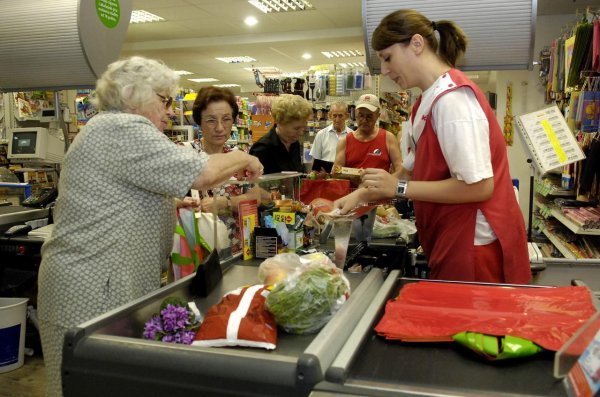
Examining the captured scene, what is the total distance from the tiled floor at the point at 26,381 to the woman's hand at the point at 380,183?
286 cm

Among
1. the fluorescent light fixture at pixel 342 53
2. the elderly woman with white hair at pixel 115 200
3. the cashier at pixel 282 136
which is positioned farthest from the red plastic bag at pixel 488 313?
the fluorescent light fixture at pixel 342 53

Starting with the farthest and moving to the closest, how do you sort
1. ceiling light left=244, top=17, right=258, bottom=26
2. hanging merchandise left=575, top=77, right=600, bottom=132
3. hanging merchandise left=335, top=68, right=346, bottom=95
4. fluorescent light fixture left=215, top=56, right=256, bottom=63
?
fluorescent light fixture left=215, top=56, right=256, bottom=63, ceiling light left=244, top=17, right=258, bottom=26, hanging merchandise left=335, top=68, right=346, bottom=95, hanging merchandise left=575, top=77, right=600, bottom=132

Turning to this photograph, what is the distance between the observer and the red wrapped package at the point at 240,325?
1.22 metres

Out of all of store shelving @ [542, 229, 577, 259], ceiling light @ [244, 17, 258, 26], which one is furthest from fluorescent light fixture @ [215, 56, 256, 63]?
store shelving @ [542, 229, 577, 259]

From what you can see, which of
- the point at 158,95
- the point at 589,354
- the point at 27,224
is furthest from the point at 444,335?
the point at 27,224

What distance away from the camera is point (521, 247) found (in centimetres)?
194

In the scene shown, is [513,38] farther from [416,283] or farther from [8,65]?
[8,65]

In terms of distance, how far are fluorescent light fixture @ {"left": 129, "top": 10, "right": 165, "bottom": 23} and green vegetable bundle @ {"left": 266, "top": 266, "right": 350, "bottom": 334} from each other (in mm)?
9315

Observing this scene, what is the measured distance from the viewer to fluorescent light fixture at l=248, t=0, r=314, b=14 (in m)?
9.09

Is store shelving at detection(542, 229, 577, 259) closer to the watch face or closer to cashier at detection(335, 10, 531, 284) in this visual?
cashier at detection(335, 10, 531, 284)

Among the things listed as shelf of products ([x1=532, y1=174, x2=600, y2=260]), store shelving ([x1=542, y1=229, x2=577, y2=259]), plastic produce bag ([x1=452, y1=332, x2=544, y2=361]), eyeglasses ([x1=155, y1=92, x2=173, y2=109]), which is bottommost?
store shelving ([x1=542, y1=229, x2=577, y2=259])

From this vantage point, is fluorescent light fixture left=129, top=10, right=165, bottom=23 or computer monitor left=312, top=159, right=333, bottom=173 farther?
fluorescent light fixture left=129, top=10, right=165, bottom=23

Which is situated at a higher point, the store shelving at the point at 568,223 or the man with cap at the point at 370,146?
the man with cap at the point at 370,146

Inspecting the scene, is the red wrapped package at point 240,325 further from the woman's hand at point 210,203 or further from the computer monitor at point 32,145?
the computer monitor at point 32,145
